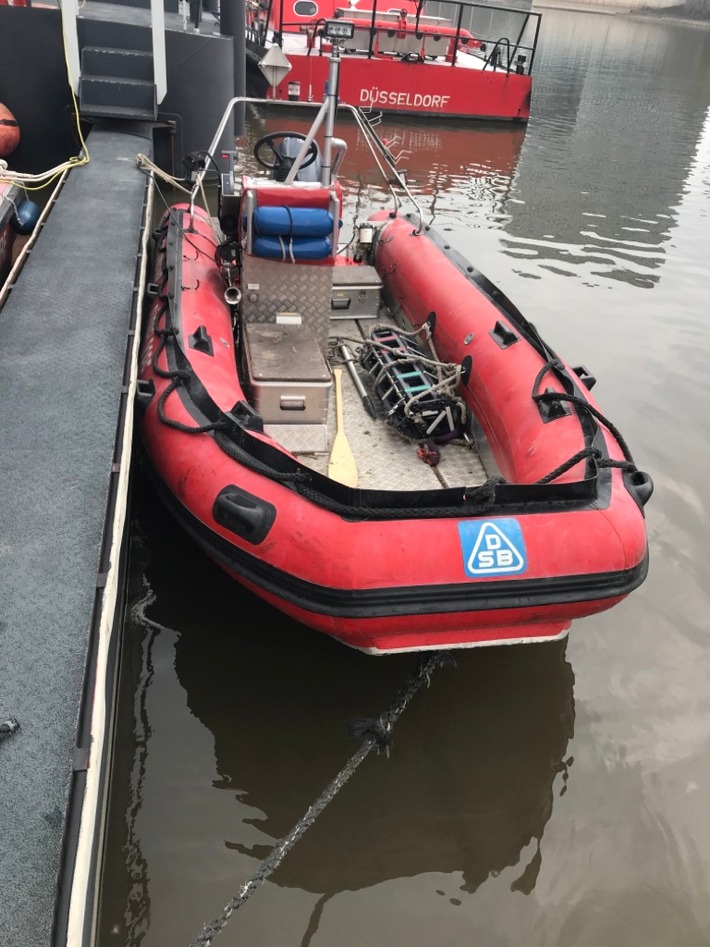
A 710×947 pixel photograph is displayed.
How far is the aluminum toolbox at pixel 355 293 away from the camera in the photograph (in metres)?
4.86

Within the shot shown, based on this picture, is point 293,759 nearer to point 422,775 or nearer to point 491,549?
point 422,775

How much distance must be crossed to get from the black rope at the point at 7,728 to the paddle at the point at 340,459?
1.75 m

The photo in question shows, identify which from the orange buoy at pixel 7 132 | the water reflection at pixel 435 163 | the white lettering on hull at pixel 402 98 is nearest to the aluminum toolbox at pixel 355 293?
the water reflection at pixel 435 163

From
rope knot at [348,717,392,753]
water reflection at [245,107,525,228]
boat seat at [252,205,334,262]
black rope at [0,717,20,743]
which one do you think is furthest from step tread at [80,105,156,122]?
black rope at [0,717,20,743]

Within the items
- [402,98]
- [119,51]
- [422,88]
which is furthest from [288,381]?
[422,88]

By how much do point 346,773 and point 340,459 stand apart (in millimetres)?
1417

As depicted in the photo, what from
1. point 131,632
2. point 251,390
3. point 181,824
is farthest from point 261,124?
point 181,824

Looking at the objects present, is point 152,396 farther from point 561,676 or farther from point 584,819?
point 584,819

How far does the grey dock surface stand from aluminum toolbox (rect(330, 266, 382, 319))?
1382 millimetres

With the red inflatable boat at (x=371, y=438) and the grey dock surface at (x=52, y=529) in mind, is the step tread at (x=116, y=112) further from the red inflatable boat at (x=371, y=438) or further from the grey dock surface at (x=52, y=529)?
the grey dock surface at (x=52, y=529)

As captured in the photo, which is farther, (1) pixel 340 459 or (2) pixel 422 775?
(1) pixel 340 459

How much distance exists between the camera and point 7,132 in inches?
249

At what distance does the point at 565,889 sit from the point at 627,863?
0.76 ft

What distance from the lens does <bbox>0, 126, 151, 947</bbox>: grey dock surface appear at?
1504 millimetres
